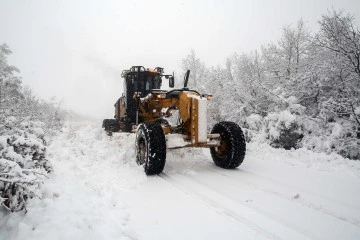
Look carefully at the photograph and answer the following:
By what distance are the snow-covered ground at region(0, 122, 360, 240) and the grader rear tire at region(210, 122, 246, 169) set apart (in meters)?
0.26

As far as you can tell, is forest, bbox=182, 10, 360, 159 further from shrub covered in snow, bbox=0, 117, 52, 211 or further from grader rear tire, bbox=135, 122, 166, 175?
shrub covered in snow, bbox=0, 117, 52, 211

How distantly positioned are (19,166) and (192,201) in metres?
2.84

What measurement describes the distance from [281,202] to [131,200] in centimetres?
260

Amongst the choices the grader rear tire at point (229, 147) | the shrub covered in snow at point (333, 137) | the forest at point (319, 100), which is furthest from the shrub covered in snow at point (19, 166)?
the shrub covered in snow at point (333, 137)

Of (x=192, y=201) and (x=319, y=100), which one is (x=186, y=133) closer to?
(x=192, y=201)

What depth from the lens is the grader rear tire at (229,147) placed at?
763 cm

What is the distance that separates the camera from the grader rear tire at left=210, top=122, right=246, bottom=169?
7.63 meters

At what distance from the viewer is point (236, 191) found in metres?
5.80

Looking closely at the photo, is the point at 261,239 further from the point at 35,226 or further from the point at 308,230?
the point at 35,226

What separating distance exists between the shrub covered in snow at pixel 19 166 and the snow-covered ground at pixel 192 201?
0.81ft

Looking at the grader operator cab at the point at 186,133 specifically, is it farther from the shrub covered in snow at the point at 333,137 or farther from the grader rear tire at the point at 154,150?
the shrub covered in snow at the point at 333,137

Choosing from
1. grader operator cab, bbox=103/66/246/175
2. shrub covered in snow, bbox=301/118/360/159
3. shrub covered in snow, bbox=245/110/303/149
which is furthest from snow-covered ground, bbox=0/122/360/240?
shrub covered in snow, bbox=245/110/303/149

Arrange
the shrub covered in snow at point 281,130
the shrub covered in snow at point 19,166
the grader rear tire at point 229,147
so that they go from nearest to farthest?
the shrub covered in snow at point 19,166 < the grader rear tire at point 229,147 < the shrub covered in snow at point 281,130

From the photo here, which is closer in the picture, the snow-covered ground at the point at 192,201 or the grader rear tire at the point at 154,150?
the snow-covered ground at the point at 192,201
